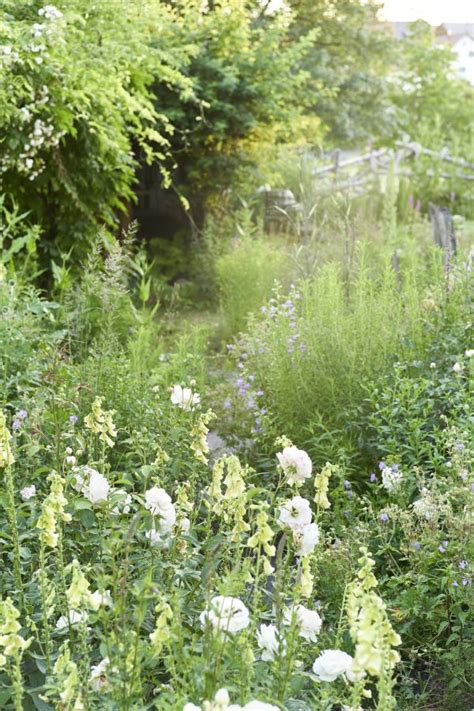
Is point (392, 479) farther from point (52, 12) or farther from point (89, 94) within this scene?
point (89, 94)

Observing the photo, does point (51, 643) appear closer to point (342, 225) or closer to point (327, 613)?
point (327, 613)

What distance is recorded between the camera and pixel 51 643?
2.17 metres

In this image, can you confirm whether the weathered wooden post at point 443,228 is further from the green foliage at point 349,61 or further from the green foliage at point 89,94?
the green foliage at point 349,61

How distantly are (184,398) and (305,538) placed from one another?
47.1 inches

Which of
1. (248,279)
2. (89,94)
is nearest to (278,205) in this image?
(248,279)

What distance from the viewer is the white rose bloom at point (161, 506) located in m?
2.27

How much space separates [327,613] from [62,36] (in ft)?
13.5

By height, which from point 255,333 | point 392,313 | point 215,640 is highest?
point 215,640

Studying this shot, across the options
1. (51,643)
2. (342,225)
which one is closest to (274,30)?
(342,225)

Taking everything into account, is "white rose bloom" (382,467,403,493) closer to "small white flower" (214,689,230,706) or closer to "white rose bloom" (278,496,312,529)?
"white rose bloom" (278,496,312,529)

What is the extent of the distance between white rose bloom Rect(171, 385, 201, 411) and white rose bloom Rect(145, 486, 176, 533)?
2.96 ft

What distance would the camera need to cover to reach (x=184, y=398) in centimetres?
329

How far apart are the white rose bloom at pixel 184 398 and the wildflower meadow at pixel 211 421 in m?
0.02

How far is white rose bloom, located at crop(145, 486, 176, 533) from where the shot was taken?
2.27m
